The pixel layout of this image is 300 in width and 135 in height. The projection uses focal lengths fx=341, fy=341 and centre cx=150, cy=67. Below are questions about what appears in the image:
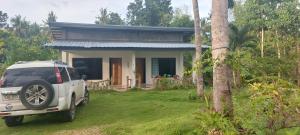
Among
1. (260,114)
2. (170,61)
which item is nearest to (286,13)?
(170,61)

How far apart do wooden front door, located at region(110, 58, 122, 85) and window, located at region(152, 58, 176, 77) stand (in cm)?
239

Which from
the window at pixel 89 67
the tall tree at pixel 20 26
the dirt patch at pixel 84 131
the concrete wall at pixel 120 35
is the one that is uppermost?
the tall tree at pixel 20 26

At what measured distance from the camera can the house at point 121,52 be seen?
21.4 metres

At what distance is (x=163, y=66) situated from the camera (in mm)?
23734

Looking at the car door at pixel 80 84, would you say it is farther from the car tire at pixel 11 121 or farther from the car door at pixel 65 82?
the car tire at pixel 11 121

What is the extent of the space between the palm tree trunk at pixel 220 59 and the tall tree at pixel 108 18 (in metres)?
54.2

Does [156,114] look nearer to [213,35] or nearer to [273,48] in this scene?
[213,35]

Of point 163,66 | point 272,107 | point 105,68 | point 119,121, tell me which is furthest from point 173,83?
point 272,107

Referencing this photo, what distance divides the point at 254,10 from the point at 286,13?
333cm

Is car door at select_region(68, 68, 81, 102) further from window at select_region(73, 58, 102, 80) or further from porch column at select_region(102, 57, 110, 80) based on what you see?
porch column at select_region(102, 57, 110, 80)

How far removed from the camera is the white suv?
8992mm

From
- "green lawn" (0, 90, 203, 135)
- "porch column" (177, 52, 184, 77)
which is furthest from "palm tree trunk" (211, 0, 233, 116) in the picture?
"porch column" (177, 52, 184, 77)

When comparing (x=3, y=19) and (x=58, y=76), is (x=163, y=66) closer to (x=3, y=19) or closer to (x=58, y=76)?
(x=58, y=76)

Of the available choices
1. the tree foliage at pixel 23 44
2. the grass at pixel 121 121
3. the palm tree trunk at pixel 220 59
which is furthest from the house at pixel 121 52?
the palm tree trunk at pixel 220 59
